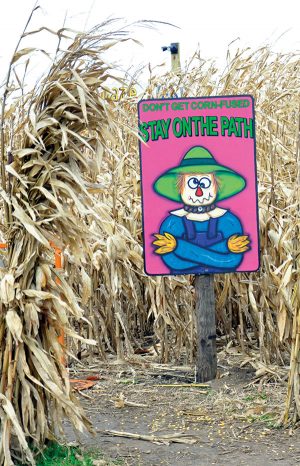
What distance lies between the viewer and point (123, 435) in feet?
17.6

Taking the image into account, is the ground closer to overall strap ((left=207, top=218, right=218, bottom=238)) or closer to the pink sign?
the pink sign

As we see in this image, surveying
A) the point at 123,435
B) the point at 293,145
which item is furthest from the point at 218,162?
the point at 123,435

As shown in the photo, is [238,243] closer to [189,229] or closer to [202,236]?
[202,236]

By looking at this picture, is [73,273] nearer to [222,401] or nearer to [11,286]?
[222,401]

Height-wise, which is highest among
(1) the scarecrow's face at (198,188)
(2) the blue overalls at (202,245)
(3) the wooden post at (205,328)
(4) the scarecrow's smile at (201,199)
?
(1) the scarecrow's face at (198,188)

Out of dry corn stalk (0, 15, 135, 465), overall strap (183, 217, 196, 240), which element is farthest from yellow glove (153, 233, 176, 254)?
dry corn stalk (0, 15, 135, 465)

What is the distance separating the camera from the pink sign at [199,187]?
6.53m

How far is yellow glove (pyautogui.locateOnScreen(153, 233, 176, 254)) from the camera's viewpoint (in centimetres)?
657

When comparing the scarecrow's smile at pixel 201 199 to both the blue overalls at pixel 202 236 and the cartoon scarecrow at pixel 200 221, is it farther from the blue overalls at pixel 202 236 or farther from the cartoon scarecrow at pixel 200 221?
the blue overalls at pixel 202 236

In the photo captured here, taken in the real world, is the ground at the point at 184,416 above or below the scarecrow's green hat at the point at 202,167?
below

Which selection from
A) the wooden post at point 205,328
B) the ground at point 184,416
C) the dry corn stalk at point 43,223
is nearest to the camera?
the dry corn stalk at point 43,223

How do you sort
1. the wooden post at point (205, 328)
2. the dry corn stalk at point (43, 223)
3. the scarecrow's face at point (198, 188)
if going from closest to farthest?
the dry corn stalk at point (43, 223)
the scarecrow's face at point (198, 188)
the wooden post at point (205, 328)

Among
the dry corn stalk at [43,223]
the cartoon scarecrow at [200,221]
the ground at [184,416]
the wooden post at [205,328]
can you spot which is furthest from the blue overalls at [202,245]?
the dry corn stalk at [43,223]

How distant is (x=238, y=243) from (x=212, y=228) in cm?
22
